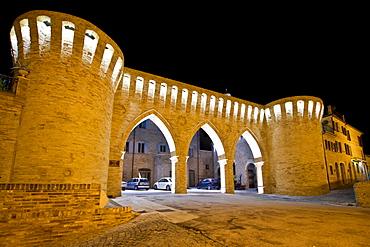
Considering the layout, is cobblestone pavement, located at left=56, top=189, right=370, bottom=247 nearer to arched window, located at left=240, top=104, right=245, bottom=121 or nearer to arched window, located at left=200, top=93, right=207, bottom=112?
arched window, located at left=200, top=93, right=207, bottom=112

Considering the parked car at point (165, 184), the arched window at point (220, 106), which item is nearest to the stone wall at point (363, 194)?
the arched window at point (220, 106)

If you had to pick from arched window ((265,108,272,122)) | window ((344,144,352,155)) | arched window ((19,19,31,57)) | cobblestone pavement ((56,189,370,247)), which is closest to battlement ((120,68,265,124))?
arched window ((265,108,272,122))

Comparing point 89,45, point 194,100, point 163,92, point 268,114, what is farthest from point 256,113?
point 89,45

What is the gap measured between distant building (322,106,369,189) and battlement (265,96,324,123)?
16.0 ft

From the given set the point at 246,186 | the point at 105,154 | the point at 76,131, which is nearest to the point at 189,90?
the point at 105,154

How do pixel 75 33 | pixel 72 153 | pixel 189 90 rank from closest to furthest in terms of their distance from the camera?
pixel 72 153 → pixel 75 33 → pixel 189 90

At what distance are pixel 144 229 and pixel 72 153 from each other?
17.5ft

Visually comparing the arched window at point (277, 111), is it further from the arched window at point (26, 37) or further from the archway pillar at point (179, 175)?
the arched window at point (26, 37)

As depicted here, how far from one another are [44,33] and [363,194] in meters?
17.0

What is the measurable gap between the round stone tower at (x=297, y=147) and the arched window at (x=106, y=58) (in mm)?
14337

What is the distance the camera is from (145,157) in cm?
2548

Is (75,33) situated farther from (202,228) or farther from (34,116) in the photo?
(202,228)

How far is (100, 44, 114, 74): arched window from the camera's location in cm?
1082

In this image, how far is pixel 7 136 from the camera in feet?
26.4
